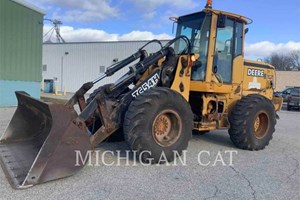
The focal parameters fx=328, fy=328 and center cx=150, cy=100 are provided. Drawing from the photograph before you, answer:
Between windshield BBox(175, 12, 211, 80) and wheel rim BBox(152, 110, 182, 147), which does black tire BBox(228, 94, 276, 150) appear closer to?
windshield BBox(175, 12, 211, 80)

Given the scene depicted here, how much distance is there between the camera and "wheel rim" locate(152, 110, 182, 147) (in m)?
5.77

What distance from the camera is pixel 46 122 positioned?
5.52 meters

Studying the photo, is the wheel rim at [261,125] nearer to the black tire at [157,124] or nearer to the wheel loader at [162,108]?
the wheel loader at [162,108]

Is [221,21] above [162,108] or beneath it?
above

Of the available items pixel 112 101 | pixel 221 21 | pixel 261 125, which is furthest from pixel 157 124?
pixel 261 125

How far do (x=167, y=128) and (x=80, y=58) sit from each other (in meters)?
30.5

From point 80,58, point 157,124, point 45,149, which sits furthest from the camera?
point 80,58

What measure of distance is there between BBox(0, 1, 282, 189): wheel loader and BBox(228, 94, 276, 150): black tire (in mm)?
22

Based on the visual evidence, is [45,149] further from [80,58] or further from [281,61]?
[281,61]

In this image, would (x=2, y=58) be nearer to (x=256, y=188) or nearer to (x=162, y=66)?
(x=162, y=66)

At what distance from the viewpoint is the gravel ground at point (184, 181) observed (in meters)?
4.27

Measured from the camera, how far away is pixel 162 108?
5668 mm

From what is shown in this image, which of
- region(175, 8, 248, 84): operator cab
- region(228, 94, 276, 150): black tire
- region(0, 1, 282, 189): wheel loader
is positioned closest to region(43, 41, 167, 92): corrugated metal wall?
region(175, 8, 248, 84): operator cab

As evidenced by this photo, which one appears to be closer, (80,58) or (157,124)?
(157,124)
